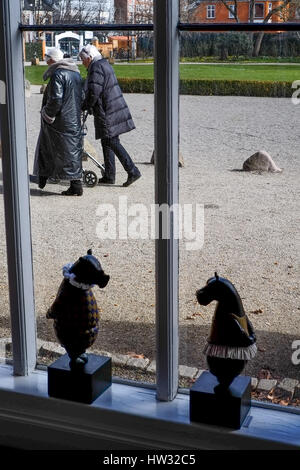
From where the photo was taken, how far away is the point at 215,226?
82.3 inches

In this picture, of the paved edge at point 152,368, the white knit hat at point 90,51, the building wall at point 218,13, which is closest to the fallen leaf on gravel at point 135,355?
Answer: the paved edge at point 152,368

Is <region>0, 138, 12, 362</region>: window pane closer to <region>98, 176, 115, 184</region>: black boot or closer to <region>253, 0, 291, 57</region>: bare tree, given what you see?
<region>98, 176, 115, 184</region>: black boot

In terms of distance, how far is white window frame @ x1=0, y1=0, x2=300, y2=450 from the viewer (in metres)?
1.98

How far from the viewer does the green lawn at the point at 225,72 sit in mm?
1912

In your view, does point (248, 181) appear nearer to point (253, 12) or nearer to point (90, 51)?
point (253, 12)

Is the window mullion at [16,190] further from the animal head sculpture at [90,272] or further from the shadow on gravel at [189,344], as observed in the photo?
the animal head sculpture at [90,272]

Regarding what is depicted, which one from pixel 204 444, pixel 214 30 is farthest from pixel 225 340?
pixel 214 30

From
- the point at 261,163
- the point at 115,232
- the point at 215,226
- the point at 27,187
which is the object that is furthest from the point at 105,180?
the point at 261,163

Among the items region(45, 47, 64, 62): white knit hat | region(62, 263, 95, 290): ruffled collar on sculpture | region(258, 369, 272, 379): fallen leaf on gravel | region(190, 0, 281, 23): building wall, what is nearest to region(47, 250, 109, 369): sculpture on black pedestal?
region(62, 263, 95, 290): ruffled collar on sculpture

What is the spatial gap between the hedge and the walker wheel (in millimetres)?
299

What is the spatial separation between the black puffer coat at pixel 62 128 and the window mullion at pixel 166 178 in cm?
32

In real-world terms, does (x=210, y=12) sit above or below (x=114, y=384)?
above

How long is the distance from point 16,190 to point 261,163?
32.6 inches
